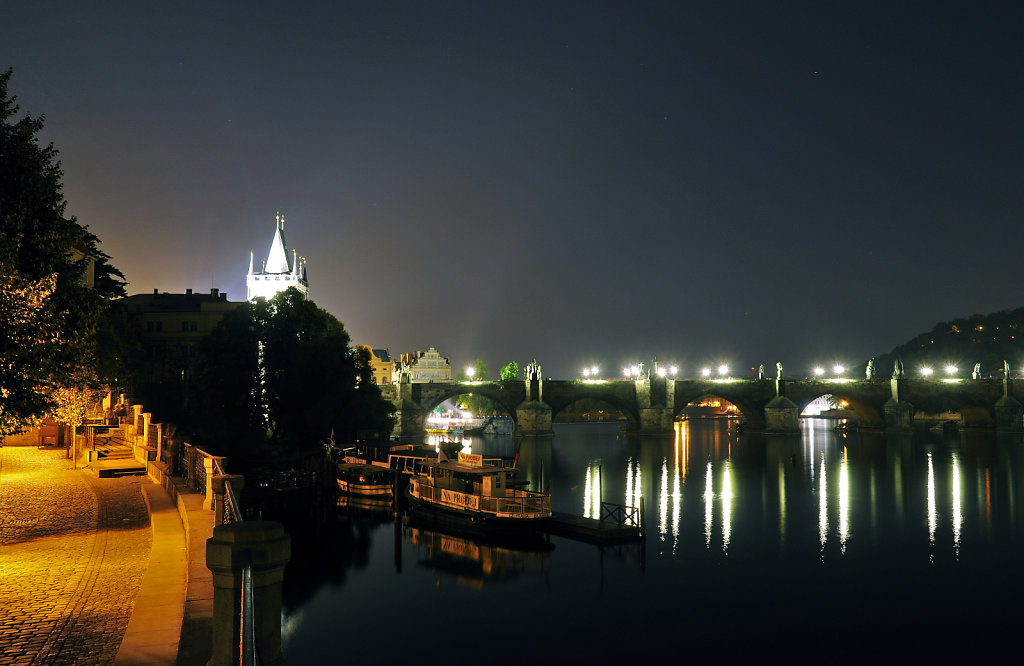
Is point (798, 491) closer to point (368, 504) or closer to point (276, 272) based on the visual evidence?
point (368, 504)

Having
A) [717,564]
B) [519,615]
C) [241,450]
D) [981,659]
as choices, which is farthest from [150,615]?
[241,450]

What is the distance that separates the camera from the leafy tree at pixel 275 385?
6334 cm

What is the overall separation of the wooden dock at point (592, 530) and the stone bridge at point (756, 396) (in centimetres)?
6811

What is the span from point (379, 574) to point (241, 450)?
3121cm

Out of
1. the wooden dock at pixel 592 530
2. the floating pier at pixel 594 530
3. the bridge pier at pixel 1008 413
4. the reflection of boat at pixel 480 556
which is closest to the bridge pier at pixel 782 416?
the bridge pier at pixel 1008 413

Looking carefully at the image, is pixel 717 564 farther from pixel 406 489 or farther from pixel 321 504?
pixel 321 504

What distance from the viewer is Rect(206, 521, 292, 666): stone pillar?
27.5 ft

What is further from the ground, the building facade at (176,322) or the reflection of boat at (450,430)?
the building facade at (176,322)

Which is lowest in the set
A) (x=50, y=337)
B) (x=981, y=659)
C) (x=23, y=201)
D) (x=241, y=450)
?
(x=981, y=659)

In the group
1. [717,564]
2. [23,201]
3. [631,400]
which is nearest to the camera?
[23,201]

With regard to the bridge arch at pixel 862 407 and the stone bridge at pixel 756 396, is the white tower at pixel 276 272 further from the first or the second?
the bridge arch at pixel 862 407

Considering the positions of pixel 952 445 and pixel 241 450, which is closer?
pixel 241 450

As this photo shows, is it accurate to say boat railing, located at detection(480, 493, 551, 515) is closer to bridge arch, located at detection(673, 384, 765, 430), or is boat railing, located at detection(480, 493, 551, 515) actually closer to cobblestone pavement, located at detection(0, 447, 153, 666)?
cobblestone pavement, located at detection(0, 447, 153, 666)

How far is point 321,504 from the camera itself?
4962cm
